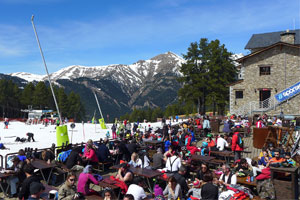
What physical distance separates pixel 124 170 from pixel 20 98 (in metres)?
92.6

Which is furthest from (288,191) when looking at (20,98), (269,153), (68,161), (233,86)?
(20,98)

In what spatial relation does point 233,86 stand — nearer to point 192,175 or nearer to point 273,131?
point 273,131

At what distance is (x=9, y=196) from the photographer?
8.04 m

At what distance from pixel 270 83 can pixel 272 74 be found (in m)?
1.21

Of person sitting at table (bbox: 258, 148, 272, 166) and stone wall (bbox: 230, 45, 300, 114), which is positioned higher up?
stone wall (bbox: 230, 45, 300, 114)

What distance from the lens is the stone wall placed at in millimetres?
31297

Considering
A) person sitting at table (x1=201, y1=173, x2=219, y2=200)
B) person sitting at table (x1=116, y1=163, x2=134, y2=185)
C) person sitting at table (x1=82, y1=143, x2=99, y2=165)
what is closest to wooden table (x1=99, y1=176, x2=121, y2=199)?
person sitting at table (x1=116, y1=163, x2=134, y2=185)

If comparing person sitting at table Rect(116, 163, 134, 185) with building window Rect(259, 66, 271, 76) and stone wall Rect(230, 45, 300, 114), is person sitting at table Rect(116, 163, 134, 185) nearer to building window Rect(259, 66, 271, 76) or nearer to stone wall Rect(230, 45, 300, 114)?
stone wall Rect(230, 45, 300, 114)

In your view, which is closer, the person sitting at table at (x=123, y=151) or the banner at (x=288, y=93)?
the person sitting at table at (x=123, y=151)

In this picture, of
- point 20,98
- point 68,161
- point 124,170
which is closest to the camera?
point 124,170

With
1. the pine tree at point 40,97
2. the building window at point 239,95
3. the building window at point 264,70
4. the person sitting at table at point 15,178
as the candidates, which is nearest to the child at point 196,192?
the person sitting at table at point 15,178

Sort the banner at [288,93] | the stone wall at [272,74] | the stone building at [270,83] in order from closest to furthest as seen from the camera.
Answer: the banner at [288,93], the stone building at [270,83], the stone wall at [272,74]

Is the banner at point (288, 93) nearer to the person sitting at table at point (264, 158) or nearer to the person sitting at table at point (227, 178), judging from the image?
the person sitting at table at point (264, 158)

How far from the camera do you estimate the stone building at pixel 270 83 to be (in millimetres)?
30214
